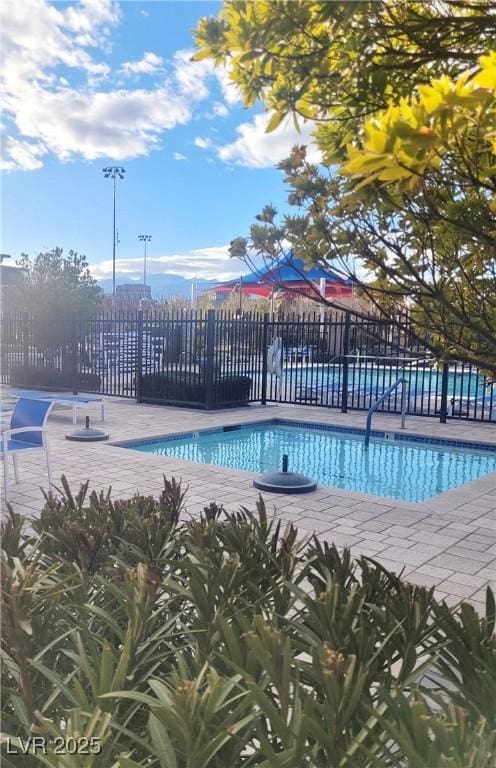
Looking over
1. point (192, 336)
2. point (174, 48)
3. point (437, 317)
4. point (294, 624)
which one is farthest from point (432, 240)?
point (192, 336)

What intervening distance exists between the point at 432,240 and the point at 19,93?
174cm

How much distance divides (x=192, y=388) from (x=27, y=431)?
6984 mm

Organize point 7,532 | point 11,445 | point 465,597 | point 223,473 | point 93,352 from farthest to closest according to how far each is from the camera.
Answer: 1. point 93,352
2. point 223,473
3. point 11,445
4. point 465,597
5. point 7,532

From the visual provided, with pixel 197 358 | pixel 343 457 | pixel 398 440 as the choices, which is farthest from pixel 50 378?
pixel 398 440

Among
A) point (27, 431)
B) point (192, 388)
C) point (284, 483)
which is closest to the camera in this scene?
point (27, 431)

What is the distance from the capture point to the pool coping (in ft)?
19.5

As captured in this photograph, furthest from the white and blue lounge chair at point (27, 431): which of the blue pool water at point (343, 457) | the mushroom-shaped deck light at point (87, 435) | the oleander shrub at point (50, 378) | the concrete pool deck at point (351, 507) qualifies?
the oleander shrub at point (50, 378)

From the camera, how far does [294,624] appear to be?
1.99 meters

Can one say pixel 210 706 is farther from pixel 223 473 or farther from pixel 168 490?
pixel 223 473

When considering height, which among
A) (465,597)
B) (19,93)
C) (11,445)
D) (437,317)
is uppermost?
(19,93)

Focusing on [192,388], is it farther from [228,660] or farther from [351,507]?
[228,660]

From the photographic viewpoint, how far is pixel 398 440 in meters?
10.1

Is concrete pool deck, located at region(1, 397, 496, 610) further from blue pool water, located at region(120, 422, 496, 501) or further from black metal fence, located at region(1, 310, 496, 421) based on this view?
black metal fence, located at region(1, 310, 496, 421)

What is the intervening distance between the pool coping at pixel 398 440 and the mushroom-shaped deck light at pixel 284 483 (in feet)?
0.41
